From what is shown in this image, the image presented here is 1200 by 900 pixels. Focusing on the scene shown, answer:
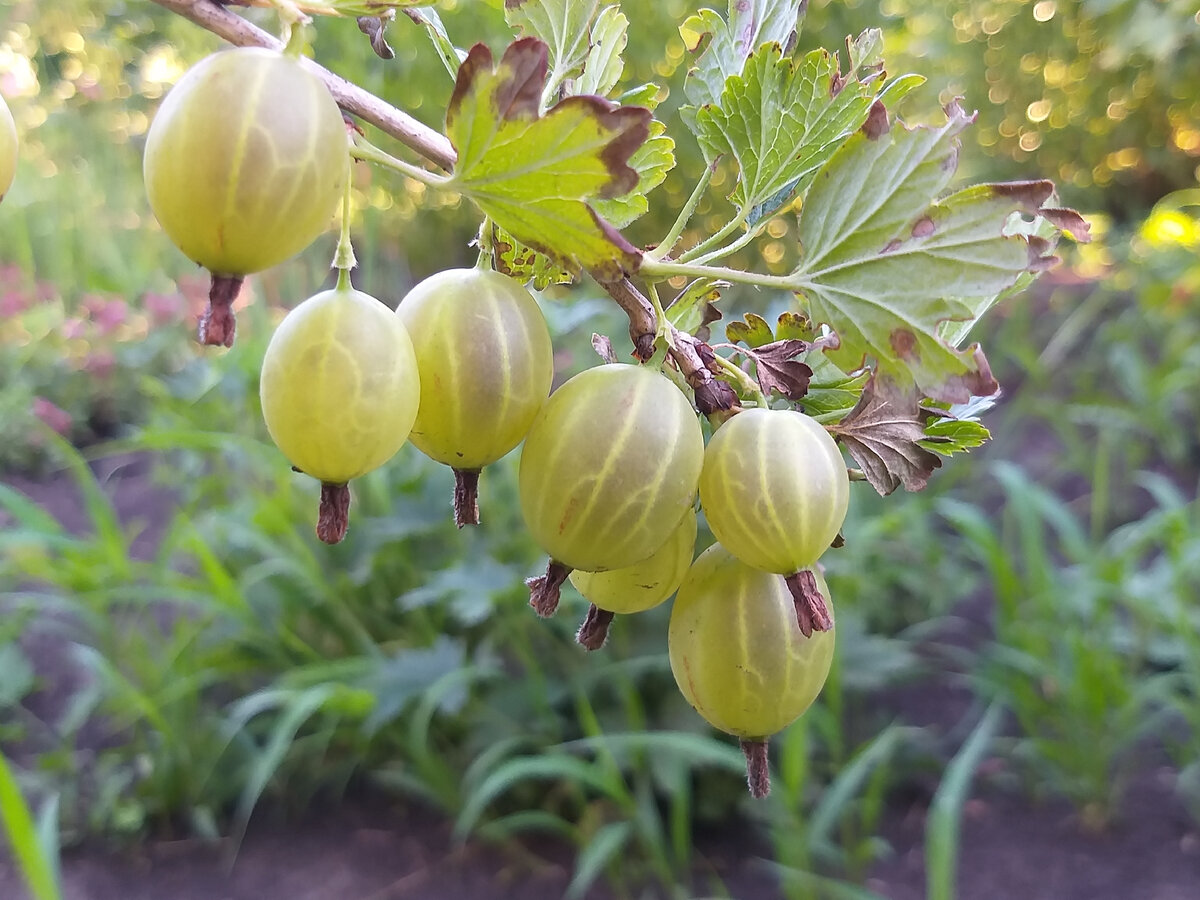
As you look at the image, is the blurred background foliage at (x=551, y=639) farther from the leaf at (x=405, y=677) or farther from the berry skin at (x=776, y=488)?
the berry skin at (x=776, y=488)

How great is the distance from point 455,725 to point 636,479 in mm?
1096

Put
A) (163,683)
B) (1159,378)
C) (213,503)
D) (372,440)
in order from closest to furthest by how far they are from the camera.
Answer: (372,440) < (163,683) < (213,503) < (1159,378)

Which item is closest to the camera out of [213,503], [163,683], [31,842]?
[31,842]

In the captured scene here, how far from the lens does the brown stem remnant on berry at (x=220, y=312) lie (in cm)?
23

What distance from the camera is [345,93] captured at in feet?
0.87

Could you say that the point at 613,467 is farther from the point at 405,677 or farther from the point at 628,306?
the point at 405,677

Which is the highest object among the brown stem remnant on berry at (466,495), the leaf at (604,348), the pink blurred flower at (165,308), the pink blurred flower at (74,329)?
the leaf at (604,348)

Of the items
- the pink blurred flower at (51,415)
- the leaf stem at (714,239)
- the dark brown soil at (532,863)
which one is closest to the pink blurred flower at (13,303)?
the pink blurred flower at (51,415)

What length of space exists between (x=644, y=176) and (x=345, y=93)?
4.2 inches

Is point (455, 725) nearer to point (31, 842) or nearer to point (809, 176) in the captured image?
point (31, 842)

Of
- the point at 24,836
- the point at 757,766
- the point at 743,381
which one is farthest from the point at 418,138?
the point at 24,836

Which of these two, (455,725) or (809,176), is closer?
(809,176)

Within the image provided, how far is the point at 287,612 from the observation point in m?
1.29

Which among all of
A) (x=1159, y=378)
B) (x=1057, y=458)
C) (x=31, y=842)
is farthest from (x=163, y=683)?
(x=1159, y=378)
